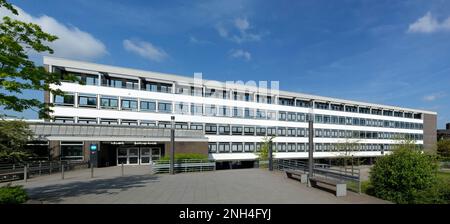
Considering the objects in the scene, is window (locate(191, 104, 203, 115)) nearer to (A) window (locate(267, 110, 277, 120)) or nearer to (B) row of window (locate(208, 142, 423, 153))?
(B) row of window (locate(208, 142, 423, 153))

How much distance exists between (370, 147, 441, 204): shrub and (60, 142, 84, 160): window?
26839 millimetres

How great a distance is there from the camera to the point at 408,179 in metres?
11.7

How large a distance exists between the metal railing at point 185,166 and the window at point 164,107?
46.4ft

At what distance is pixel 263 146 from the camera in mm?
42344

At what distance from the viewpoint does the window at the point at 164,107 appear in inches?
1497

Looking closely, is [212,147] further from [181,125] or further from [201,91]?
[201,91]

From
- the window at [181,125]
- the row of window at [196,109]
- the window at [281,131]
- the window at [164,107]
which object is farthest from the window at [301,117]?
the window at [164,107]

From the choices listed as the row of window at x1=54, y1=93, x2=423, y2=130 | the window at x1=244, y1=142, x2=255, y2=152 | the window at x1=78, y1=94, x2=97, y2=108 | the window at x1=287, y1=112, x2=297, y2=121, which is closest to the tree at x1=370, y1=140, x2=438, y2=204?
the row of window at x1=54, y1=93, x2=423, y2=130

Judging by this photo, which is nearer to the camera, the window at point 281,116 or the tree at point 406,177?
the tree at point 406,177

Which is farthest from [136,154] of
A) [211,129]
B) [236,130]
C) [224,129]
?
[236,130]

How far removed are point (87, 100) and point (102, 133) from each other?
18.6ft

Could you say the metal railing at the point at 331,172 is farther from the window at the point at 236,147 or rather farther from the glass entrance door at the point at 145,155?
the window at the point at 236,147
